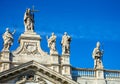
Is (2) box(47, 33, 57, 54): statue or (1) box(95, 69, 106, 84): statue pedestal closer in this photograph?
(2) box(47, 33, 57, 54): statue

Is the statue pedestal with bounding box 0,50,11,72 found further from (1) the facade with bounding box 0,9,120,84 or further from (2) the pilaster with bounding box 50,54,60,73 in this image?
(2) the pilaster with bounding box 50,54,60,73

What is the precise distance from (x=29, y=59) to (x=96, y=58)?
226 inches

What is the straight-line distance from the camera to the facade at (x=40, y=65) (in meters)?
29.6

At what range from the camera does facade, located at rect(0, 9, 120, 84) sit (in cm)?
2962

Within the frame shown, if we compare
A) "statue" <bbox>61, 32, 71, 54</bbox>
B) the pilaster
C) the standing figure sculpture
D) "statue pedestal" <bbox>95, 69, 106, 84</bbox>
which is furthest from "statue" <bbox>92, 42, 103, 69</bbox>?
the standing figure sculpture

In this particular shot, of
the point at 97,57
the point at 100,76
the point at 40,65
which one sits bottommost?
the point at 100,76

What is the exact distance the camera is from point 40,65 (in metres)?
29.8

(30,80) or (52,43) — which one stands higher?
(52,43)

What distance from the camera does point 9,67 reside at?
3011 centimetres

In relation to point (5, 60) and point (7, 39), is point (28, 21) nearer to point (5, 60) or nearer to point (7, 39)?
point (7, 39)

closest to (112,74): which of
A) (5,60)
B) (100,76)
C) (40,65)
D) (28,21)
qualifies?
(100,76)

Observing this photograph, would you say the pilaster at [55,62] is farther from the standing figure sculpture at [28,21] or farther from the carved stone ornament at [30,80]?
the standing figure sculpture at [28,21]

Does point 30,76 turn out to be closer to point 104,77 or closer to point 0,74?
point 0,74

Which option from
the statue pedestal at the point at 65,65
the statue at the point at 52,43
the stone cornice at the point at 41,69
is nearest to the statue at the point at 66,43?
the statue pedestal at the point at 65,65
